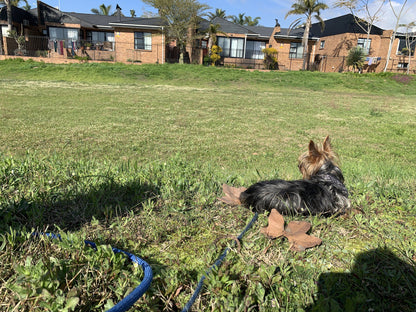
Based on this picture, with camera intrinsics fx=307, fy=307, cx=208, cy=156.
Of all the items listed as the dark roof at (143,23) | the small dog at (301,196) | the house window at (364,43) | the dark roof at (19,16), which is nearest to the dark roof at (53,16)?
the dark roof at (19,16)

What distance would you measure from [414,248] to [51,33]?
41183 millimetres

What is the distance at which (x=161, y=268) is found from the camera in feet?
6.39

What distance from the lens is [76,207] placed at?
2682 mm

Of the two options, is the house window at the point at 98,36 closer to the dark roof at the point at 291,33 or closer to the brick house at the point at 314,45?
the brick house at the point at 314,45

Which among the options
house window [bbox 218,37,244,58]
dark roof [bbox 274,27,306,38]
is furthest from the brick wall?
dark roof [bbox 274,27,306,38]

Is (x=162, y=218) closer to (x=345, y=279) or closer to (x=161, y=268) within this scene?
(x=161, y=268)

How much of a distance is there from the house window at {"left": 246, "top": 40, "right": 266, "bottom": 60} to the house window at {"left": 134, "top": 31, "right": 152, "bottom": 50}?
40.9ft

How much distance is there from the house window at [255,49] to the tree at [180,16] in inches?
368

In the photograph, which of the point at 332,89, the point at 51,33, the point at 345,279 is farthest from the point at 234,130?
the point at 51,33

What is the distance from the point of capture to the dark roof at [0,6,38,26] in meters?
33.1

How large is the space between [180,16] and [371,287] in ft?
105

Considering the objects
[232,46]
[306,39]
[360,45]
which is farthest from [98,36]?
[360,45]

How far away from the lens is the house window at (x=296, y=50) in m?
36.8

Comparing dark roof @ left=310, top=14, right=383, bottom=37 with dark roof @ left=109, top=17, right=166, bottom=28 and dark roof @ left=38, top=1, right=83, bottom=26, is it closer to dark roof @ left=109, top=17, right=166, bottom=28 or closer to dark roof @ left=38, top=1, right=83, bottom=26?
dark roof @ left=109, top=17, right=166, bottom=28
